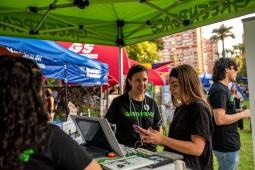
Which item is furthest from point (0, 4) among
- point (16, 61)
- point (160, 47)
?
point (160, 47)

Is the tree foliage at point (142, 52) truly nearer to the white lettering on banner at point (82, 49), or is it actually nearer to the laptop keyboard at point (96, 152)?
the white lettering on banner at point (82, 49)

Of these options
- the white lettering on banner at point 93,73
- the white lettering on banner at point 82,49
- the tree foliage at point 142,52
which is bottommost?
the white lettering on banner at point 93,73

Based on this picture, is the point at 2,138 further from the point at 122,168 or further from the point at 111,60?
the point at 111,60

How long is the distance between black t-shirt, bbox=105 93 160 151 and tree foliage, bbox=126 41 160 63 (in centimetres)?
1599

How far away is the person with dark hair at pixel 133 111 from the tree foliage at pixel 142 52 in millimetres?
15878

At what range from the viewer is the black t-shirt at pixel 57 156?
0.96 meters

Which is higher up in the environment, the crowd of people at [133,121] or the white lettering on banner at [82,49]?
the white lettering on banner at [82,49]

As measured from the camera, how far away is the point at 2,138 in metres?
0.90

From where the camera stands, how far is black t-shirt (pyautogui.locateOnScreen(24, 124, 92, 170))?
96 cm

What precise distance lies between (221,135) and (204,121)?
121cm

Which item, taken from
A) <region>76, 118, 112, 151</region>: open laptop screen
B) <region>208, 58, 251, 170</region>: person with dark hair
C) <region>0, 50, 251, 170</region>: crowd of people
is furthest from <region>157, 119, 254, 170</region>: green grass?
<region>76, 118, 112, 151</region>: open laptop screen

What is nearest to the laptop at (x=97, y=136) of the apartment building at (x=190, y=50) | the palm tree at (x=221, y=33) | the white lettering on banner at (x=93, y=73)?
the white lettering on banner at (x=93, y=73)

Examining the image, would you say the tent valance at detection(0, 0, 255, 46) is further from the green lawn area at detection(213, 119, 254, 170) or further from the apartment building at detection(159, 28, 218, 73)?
the apartment building at detection(159, 28, 218, 73)

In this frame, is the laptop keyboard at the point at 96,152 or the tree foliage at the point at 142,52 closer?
the laptop keyboard at the point at 96,152
